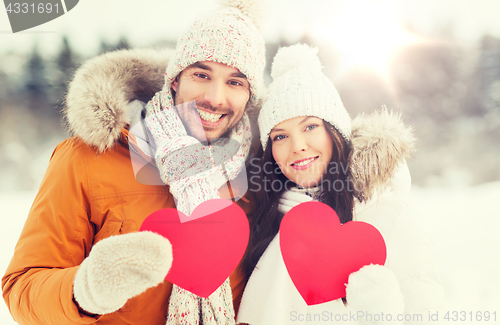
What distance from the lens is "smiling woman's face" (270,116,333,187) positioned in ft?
3.18

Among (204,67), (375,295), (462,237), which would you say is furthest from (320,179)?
(462,237)

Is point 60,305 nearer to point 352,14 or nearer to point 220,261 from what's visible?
point 220,261

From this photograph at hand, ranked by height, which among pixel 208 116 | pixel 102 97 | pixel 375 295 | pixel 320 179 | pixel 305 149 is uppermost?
pixel 102 97

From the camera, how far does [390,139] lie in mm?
951

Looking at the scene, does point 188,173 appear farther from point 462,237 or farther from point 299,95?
point 462,237

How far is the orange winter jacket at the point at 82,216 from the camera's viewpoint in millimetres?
798

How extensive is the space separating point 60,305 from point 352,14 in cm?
241

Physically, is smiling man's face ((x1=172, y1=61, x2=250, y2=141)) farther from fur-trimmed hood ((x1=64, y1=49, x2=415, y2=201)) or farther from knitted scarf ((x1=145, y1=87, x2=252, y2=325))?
fur-trimmed hood ((x1=64, y1=49, x2=415, y2=201))

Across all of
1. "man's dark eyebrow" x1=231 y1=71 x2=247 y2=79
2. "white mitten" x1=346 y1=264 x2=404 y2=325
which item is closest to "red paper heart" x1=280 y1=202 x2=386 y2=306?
"white mitten" x1=346 y1=264 x2=404 y2=325

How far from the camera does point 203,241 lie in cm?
73

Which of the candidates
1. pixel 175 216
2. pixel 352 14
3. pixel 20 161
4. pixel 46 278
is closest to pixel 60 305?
pixel 46 278

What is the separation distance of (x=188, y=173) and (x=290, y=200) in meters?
0.40

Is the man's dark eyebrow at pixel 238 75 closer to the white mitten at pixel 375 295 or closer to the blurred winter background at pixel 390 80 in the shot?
the blurred winter background at pixel 390 80

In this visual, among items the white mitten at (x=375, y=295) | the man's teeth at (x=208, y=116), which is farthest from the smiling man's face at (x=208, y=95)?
the white mitten at (x=375, y=295)
